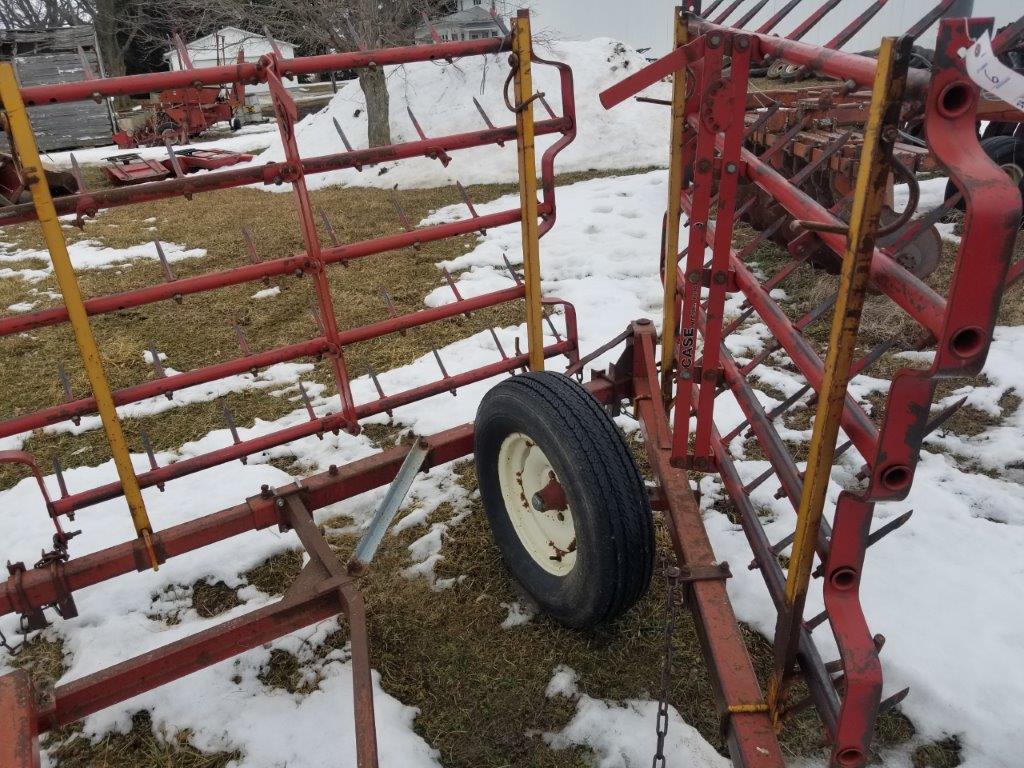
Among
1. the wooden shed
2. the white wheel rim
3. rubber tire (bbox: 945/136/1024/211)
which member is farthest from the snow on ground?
the wooden shed

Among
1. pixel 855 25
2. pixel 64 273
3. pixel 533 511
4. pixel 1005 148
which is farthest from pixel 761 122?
pixel 1005 148

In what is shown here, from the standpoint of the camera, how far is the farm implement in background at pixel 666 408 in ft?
4.60

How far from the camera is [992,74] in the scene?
1.17 meters

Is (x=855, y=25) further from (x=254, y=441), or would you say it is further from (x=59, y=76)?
(x=59, y=76)

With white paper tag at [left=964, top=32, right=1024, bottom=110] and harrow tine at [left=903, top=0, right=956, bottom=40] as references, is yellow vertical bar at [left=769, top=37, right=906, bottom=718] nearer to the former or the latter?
white paper tag at [left=964, top=32, right=1024, bottom=110]

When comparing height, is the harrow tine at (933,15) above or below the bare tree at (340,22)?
below

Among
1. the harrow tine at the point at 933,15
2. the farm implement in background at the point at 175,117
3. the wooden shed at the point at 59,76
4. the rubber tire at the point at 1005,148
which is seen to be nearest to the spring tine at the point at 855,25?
the harrow tine at the point at 933,15

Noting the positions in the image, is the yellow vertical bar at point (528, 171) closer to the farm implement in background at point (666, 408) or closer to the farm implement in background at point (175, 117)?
the farm implement in background at point (666, 408)

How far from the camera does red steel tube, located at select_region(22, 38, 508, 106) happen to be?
95.7 inches

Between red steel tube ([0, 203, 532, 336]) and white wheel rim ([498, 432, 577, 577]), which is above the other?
red steel tube ([0, 203, 532, 336])

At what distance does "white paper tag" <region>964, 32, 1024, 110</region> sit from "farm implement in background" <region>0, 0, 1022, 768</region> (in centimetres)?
3

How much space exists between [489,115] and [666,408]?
422 inches

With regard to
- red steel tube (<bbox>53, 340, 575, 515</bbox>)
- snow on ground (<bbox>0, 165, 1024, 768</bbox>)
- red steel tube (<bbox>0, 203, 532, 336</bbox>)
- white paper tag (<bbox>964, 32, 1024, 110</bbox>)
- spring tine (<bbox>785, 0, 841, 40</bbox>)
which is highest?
spring tine (<bbox>785, 0, 841, 40</bbox>)

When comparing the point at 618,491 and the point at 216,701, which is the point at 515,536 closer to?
the point at 618,491
